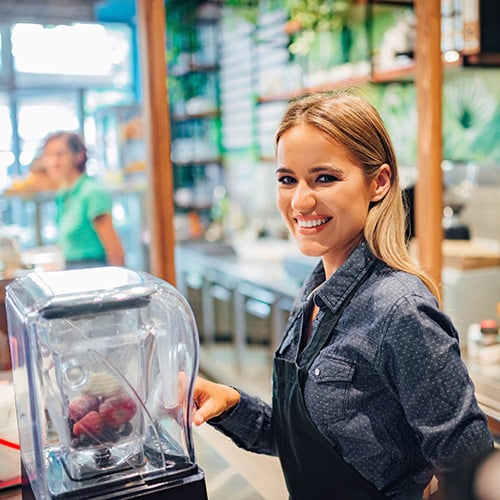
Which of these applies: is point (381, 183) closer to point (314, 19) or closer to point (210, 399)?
point (210, 399)

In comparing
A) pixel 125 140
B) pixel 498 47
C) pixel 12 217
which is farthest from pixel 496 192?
pixel 12 217

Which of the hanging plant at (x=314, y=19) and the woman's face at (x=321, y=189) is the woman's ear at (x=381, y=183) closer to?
the woman's face at (x=321, y=189)

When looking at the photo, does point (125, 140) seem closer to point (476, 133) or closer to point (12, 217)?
point (12, 217)

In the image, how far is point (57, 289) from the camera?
1198 mm

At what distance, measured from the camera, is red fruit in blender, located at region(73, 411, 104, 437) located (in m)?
1.17

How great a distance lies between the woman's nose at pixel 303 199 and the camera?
4.41 feet

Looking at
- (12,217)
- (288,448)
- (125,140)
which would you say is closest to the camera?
(288,448)

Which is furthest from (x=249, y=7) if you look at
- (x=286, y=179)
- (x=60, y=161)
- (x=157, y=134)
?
(x=286, y=179)

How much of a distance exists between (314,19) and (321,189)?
3574 millimetres

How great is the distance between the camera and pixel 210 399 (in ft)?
4.81

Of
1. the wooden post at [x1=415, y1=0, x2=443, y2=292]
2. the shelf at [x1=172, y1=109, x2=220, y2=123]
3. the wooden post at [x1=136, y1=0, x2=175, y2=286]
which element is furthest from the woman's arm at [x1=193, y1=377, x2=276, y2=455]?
the shelf at [x1=172, y1=109, x2=220, y2=123]

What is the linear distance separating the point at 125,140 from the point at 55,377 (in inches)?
77.5

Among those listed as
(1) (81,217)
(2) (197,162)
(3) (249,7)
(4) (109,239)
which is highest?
(3) (249,7)

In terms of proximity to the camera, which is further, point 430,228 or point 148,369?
point 430,228
